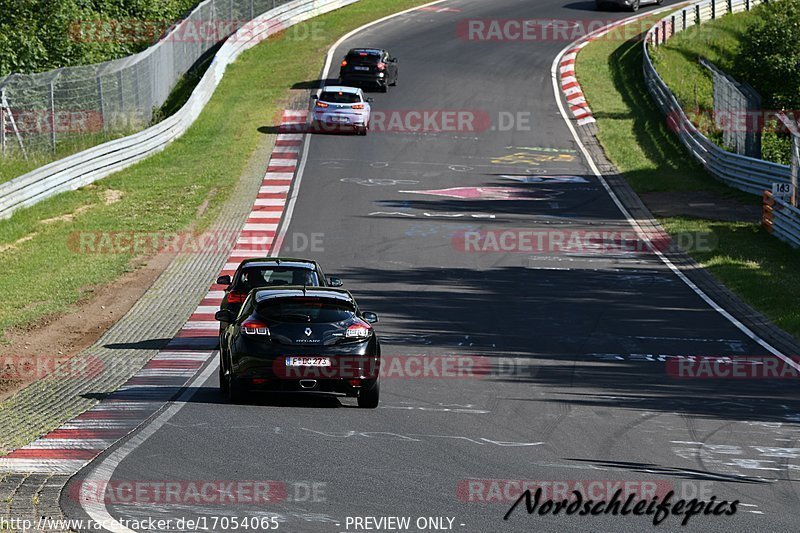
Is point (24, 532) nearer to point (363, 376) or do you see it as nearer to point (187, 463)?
point (187, 463)

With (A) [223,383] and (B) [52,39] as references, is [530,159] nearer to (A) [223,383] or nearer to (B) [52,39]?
(B) [52,39]

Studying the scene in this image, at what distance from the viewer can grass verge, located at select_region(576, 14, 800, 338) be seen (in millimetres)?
25281

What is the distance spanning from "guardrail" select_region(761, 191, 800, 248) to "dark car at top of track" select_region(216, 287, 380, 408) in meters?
17.7

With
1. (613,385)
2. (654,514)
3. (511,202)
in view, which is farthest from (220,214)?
(654,514)

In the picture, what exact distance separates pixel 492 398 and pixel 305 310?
9.02 ft

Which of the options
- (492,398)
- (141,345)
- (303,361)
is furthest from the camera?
(141,345)

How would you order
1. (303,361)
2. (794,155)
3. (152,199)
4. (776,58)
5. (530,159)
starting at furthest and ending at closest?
(776,58)
(530,159)
(152,199)
(794,155)
(303,361)

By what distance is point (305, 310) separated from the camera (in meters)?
14.9

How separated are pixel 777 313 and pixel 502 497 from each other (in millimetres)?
13557

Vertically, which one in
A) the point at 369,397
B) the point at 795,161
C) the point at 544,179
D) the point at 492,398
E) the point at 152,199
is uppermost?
the point at 795,161

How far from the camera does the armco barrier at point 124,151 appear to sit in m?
30.9

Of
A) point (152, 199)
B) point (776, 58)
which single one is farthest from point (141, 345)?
point (776, 58)

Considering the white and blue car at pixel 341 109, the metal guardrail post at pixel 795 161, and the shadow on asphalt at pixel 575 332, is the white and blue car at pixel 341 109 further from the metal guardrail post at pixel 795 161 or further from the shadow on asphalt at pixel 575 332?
the shadow on asphalt at pixel 575 332

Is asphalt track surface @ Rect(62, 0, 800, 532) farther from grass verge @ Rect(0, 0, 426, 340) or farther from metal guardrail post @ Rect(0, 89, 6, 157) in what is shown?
metal guardrail post @ Rect(0, 89, 6, 157)
